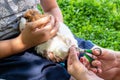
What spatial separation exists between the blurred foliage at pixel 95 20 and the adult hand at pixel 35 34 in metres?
1.46

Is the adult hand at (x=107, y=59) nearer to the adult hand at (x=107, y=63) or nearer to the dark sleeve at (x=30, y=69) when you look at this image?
the adult hand at (x=107, y=63)

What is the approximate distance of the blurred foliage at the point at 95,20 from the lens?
3.17m

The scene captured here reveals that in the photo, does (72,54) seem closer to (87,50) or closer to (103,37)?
(87,50)

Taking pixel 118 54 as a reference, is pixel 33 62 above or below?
above

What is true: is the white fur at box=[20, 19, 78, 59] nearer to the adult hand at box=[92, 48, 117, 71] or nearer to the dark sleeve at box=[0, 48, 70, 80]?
the dark sleeve at box=[0, 48, 70, 80]

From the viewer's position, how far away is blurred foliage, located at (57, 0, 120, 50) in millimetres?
3166

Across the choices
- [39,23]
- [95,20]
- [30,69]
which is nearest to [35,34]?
[39,23]

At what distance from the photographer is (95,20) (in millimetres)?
3459

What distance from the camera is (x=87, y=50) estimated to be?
5.52ft

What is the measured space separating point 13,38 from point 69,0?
2126 mm

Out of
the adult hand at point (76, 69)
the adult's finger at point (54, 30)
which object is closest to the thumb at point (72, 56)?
the adult hand at point (76, 69)

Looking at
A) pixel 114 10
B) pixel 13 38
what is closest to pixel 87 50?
pixel 13 38

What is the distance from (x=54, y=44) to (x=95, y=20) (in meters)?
1.87

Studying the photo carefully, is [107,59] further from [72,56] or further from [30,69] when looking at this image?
[30,69]
